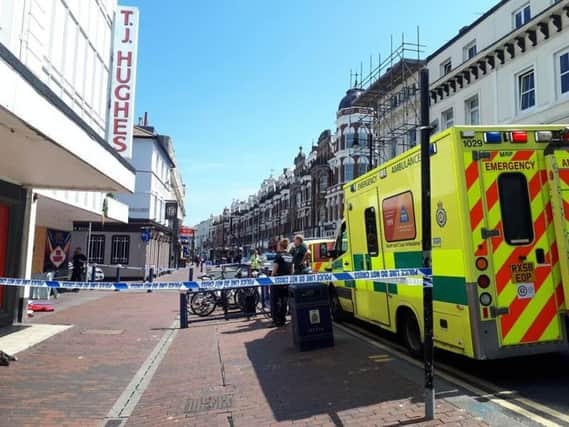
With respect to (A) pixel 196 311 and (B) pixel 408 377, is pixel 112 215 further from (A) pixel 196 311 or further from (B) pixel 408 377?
(B) pixel 408 377

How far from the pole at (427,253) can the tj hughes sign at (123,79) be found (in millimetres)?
12817

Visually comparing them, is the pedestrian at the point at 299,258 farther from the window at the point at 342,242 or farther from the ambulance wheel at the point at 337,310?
the ambulance wheel at the point at 337,310

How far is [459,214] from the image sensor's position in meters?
5.34

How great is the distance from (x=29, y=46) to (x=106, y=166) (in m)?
2.55

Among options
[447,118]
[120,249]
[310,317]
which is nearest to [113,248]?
[120,249]

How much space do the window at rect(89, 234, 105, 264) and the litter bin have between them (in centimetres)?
2550

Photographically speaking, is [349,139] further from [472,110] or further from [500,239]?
[500,239]

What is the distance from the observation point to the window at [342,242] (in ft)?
31.7

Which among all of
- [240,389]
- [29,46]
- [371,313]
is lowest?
[240,389]

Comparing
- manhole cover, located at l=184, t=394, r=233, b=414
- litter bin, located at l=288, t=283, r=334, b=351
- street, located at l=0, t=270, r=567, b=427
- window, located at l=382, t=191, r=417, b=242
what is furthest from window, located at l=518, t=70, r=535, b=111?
manhole cover, located at l=184, t=394, r=233, b=414

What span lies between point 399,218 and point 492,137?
1.82 metres

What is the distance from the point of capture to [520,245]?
17.7ft

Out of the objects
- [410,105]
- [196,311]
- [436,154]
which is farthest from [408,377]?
[410,105]

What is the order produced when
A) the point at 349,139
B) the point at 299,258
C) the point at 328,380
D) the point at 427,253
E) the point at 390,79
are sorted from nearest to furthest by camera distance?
the point at 427,253
the point at 328,380
the point at 299,258
the point at 390,79
the point at 349,139
